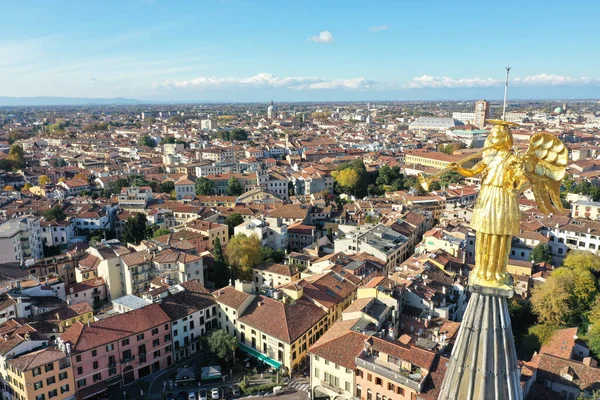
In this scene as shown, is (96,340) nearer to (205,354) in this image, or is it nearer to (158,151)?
(205,354)

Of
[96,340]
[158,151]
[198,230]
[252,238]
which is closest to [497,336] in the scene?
[96,340]

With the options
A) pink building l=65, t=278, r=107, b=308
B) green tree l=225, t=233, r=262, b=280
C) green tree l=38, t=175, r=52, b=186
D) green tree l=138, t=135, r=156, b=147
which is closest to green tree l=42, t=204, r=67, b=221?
pink building l=65, t=278, r=107, b=308

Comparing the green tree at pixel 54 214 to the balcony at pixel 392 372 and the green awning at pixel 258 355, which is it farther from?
the balcony at pixel 392 372

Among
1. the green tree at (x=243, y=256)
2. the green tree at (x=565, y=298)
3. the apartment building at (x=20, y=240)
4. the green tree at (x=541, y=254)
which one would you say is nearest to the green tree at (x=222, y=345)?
the green tree at (x=243, y=256)

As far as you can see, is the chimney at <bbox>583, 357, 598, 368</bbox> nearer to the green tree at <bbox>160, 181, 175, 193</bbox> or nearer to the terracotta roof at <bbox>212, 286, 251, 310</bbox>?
the terracotta roof at <bbox>212, 286, 251, 310</bbox>

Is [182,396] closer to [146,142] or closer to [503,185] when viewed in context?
[503,185]

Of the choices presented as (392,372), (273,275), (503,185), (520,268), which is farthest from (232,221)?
(503,185)
